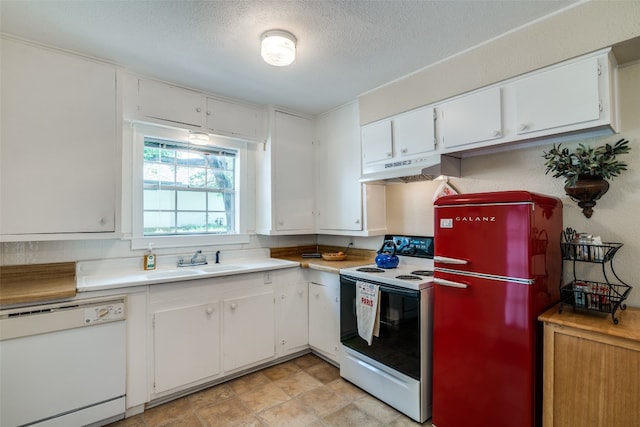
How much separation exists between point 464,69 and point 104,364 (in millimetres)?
3198

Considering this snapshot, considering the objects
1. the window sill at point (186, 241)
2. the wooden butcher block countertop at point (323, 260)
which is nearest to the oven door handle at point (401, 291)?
the wooden butcher block countertop at point (323, 260)

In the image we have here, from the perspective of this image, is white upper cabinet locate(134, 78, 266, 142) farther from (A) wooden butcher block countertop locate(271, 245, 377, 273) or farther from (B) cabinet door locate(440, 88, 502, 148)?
(B) cabinet door locate(440, 88, 502, 148)

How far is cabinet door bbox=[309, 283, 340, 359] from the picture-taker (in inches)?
109

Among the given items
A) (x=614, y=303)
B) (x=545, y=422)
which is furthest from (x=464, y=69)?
(x=545, y=422)

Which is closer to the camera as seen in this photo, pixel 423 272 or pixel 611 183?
pixel 611 183

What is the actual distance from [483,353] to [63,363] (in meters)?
2.55

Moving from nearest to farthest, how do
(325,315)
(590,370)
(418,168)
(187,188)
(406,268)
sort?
(590,370)
(418,168)
(406,268)
(325,315)
(187,188)

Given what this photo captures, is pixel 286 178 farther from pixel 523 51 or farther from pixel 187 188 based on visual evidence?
pixel 523 51

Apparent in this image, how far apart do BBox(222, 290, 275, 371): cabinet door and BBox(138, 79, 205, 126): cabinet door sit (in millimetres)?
1668

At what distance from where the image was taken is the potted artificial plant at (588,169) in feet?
5.73

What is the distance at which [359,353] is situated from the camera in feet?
8.05

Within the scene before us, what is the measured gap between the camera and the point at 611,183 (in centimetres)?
182

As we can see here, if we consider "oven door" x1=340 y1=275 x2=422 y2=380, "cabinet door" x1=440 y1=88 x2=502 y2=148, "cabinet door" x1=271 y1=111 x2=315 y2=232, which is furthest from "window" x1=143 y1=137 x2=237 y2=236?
"cabinet door" x1=440 y1=88 x2=502 y2=148

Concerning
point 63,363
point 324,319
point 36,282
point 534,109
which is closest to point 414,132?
point 534,109
